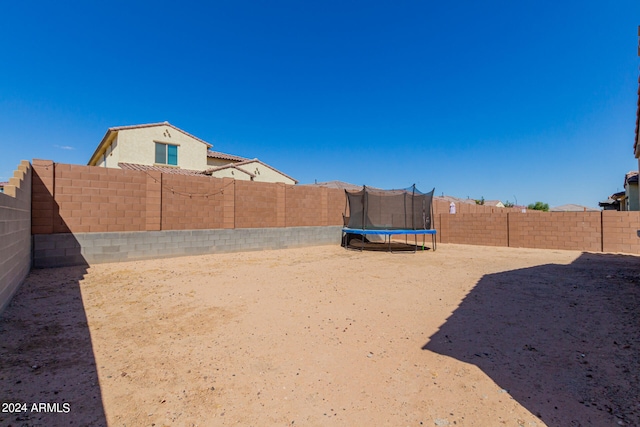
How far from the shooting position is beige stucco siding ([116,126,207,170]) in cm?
1728

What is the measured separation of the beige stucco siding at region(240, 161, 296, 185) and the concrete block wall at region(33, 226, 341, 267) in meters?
10.3

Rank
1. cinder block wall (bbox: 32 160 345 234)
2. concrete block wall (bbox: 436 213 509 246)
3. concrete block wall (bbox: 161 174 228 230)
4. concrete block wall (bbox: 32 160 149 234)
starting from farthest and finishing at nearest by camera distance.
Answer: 1. concrete block wall (bbox: 436 213 509 246)
2. concrete block wall (bbox: 161 174 228 230)
3. cinder block wall (bbox: 32 160 345 234)
4. concrete block wall (bbox: 32 160 149 234)

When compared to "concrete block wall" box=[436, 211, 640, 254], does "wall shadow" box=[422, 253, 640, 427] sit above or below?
below

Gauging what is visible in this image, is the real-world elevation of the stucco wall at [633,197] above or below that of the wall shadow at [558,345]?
above

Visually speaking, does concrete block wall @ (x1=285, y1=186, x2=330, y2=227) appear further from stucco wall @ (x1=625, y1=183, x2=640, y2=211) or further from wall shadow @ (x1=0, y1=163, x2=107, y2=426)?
stucco wall @ (x1=625, y1=183, x2=640, y2=211)

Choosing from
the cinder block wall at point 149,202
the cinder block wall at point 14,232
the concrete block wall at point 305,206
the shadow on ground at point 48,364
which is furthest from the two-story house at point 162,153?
the shadow on ground at point 48,364

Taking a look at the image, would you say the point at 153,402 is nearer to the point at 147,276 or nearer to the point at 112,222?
the point at 147,276

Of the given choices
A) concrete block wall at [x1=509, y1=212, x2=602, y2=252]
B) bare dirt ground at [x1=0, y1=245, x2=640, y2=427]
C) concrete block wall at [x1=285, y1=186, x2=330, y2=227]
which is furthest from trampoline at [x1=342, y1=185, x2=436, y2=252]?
bare dirt ground at [x1=0, y1=245, x2=640, y2=427]

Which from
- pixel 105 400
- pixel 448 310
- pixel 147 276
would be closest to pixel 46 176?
pixel 147 276

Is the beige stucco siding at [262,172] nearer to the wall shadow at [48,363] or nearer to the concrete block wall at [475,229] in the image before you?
the concrete block wall at [475,229]

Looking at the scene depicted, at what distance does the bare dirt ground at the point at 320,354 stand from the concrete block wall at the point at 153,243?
5.78 ft

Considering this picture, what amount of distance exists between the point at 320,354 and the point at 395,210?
10.1 metres

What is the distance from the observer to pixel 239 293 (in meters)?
5.21

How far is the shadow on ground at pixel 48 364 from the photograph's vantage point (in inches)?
80.7
